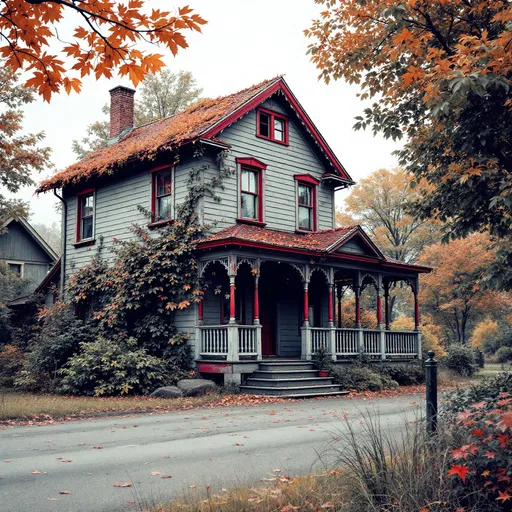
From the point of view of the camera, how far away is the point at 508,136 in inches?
401

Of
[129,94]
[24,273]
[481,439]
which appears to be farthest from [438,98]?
[24,273]

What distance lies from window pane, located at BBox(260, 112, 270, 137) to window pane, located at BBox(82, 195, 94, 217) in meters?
7.45

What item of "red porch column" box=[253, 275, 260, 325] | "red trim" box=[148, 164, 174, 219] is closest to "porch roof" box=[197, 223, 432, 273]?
"red porch column" box=[253, 275, 260, 325]

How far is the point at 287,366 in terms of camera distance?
753 inches

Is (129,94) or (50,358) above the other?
(129,94)

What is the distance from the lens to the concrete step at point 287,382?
57.1ft

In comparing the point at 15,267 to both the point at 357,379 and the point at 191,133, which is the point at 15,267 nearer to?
the point at 191,133

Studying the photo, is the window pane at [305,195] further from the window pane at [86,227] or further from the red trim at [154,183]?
the window pane at [86,227]

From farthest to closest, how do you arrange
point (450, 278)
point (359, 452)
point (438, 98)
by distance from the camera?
point (450, 278) < point (438, 98) < point (359, 452)

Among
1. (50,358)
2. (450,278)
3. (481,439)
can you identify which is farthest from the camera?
(450,278)

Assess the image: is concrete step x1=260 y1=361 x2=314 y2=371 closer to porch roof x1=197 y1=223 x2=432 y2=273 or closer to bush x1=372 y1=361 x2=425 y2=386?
bush x1=372 y1=361 x2=425 y2=386

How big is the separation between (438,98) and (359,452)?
17.6 feet

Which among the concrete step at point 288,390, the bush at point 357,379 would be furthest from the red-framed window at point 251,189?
the concrete step at point 288,390

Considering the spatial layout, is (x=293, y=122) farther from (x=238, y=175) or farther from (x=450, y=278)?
(x=450, y=278)
